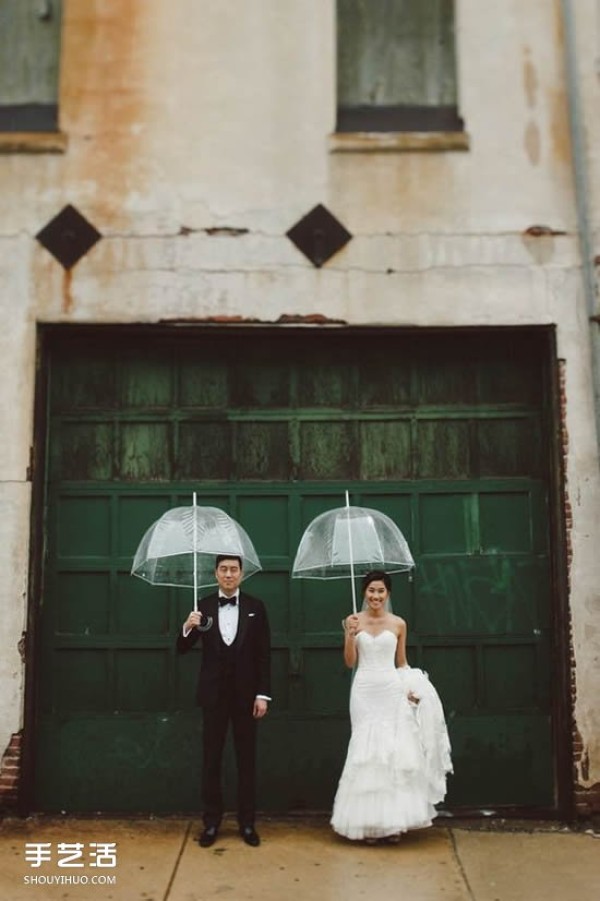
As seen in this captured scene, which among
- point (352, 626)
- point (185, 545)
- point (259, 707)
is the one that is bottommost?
point (259, 707)

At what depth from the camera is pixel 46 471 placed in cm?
748

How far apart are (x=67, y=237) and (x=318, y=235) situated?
1.93 meters

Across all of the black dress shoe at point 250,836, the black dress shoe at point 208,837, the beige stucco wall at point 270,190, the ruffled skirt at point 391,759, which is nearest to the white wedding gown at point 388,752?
the ruffled skirt at point 391,759

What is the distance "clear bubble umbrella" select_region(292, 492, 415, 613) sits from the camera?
6.20 meters

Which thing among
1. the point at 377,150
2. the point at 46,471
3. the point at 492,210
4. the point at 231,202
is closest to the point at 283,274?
the point at 231,202

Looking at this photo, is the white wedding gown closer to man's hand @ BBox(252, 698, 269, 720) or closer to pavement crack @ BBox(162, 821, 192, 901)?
man's hand @ BBox(252, 698, 269, 720)

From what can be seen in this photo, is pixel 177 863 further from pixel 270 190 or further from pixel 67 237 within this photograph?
pixel 270 190

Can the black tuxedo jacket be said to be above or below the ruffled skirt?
above

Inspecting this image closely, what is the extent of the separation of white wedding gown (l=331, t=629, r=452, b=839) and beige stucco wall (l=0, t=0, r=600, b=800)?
2.04 meters

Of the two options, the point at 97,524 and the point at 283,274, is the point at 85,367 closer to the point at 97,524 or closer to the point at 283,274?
the point at 97,524

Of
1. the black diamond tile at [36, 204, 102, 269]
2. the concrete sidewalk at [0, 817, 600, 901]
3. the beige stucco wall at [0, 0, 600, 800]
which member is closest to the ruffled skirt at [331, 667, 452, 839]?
the concrete sidewalk at [0, 817, 600, 901]

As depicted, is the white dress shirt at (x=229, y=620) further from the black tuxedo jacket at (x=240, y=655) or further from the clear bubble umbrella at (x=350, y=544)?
the clear bubble umbrella at (x=350, y=544)

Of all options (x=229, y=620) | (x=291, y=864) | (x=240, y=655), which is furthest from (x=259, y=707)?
(x=291, y=864)

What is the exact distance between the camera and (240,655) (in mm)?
6402
